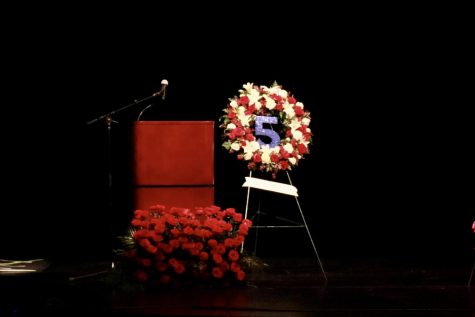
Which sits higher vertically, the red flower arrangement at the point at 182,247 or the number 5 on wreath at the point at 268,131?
the number 5 on wreath at the point at 268,131

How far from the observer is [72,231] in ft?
22.7

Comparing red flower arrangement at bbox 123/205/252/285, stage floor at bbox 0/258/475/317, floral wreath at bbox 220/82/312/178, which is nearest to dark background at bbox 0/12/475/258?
stage floor at bbox 0/258/475/317

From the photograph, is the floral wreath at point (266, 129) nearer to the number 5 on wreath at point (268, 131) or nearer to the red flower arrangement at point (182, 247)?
the number 5 on wreath at point (268, 131)

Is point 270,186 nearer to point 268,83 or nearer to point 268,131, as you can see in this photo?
point 268,131

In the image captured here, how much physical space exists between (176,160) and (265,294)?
3.57 feet

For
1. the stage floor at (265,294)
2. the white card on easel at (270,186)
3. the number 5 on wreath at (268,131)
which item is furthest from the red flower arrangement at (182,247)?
the number 5 on wreath at (268,131)

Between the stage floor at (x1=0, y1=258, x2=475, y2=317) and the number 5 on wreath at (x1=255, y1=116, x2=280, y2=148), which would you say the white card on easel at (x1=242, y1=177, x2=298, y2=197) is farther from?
the stage floor at (x1=0, y1=258, x2=475, y2=317)

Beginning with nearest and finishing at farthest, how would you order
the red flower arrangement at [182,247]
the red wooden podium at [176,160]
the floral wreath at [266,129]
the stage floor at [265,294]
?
the stage floor at [265,294]
the red flower arrangement at [182,247]
the red wooden podium at [176,160]
the floral wreath at [266,129]

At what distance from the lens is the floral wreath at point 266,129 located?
17.6 feet

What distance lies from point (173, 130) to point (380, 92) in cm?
257

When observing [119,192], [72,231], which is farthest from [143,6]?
[72,231]

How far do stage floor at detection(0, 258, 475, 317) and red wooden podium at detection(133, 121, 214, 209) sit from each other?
66cm

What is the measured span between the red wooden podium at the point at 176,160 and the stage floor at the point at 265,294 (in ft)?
2.15

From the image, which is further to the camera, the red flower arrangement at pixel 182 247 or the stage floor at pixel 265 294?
the red flower arrangement at pixel 182 247
